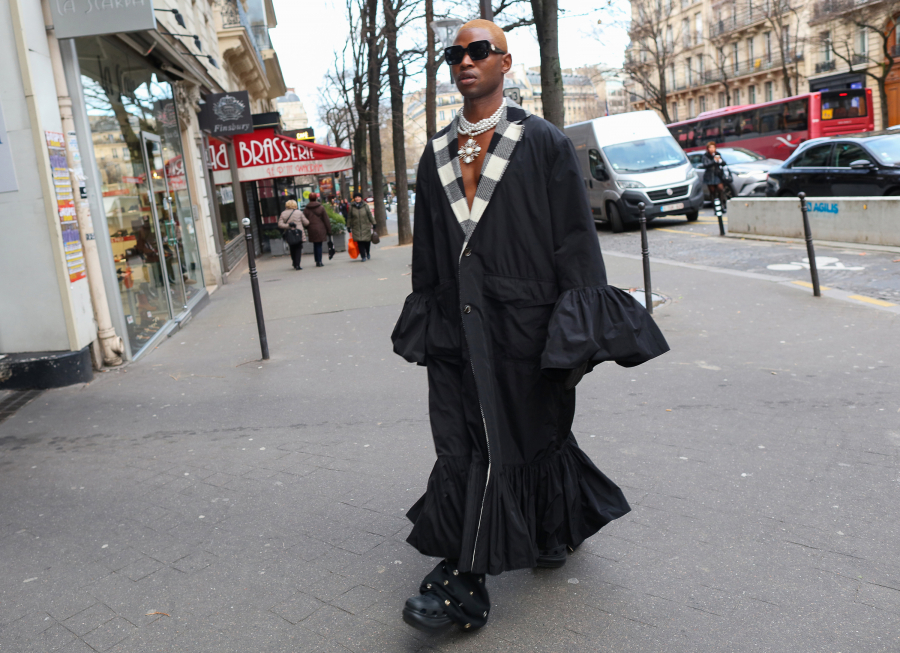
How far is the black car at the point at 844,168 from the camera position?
14000mm

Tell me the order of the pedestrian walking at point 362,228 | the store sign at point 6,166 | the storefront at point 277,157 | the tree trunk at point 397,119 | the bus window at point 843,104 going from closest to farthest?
the store sign at point 6,166 → the pedestrian walking at point 362,228 → the tree trunk at point 397,119 → the storefront at point 277,157 → the bus window at point 843,104

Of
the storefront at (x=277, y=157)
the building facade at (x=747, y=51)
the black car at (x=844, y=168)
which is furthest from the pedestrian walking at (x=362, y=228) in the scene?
the building facade at (x=747, y=51)

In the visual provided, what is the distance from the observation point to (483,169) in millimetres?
2826

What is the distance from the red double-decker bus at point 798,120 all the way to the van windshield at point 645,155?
11817 millimetres

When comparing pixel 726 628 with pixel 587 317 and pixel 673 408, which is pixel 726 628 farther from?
pixel 673 408

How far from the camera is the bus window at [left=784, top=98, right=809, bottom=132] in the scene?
2939cm

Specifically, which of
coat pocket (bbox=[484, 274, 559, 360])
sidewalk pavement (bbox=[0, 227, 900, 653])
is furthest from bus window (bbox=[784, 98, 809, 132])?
coat pocket (bbox=[484, 274, 559, 360])

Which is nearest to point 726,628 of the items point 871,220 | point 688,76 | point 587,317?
point 587,317

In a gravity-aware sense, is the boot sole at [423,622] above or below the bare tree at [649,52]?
below

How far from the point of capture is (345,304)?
11.2 m

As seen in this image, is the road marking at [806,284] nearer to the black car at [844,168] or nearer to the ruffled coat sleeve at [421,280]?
→ the black car at [844,168]

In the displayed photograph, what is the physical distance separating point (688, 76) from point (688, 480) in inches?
2649

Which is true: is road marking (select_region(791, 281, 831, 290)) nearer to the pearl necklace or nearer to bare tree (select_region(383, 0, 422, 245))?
the pearl necklace

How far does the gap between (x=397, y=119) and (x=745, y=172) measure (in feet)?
31.9
